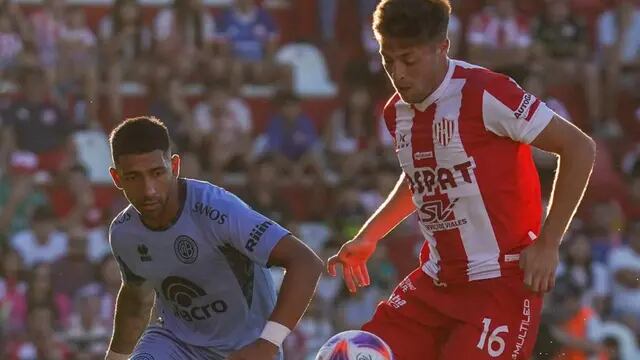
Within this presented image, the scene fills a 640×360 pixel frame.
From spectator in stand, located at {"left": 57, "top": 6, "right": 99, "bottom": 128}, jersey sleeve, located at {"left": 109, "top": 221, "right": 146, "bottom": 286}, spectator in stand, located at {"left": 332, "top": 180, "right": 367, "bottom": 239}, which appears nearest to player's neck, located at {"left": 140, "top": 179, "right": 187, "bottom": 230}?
jersey sleeve, located at {"left": 109, "top": 221, "right": 146, "bottom": 286}

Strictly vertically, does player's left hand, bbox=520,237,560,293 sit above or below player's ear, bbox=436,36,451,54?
below

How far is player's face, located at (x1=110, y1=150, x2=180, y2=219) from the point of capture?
5.99m

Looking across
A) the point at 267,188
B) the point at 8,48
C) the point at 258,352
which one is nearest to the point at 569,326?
the point at 267,188

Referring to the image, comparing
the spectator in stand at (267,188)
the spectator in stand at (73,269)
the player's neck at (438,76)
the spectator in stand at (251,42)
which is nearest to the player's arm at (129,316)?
the player's neck at (438,76)

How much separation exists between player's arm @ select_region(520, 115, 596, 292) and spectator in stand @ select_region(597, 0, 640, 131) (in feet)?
35.3

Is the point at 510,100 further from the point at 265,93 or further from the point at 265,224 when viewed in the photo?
the point at 265,93

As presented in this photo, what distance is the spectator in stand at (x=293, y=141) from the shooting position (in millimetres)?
14695

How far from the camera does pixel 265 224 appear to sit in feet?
19.5

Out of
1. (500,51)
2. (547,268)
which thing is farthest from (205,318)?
(500,51)

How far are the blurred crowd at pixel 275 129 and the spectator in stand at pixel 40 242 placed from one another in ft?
0.05

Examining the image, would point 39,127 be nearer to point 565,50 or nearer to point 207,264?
point 565,50

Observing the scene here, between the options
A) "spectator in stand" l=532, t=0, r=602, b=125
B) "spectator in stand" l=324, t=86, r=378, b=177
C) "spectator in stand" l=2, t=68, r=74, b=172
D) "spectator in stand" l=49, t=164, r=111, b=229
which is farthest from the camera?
"spectator in stand" l=532, t=0, r=602, b=125

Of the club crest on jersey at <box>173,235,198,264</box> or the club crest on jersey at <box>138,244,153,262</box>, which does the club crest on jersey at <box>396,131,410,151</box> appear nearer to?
the club crest on jersey at <box>173,235,198,264</box>

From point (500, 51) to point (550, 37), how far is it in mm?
655
